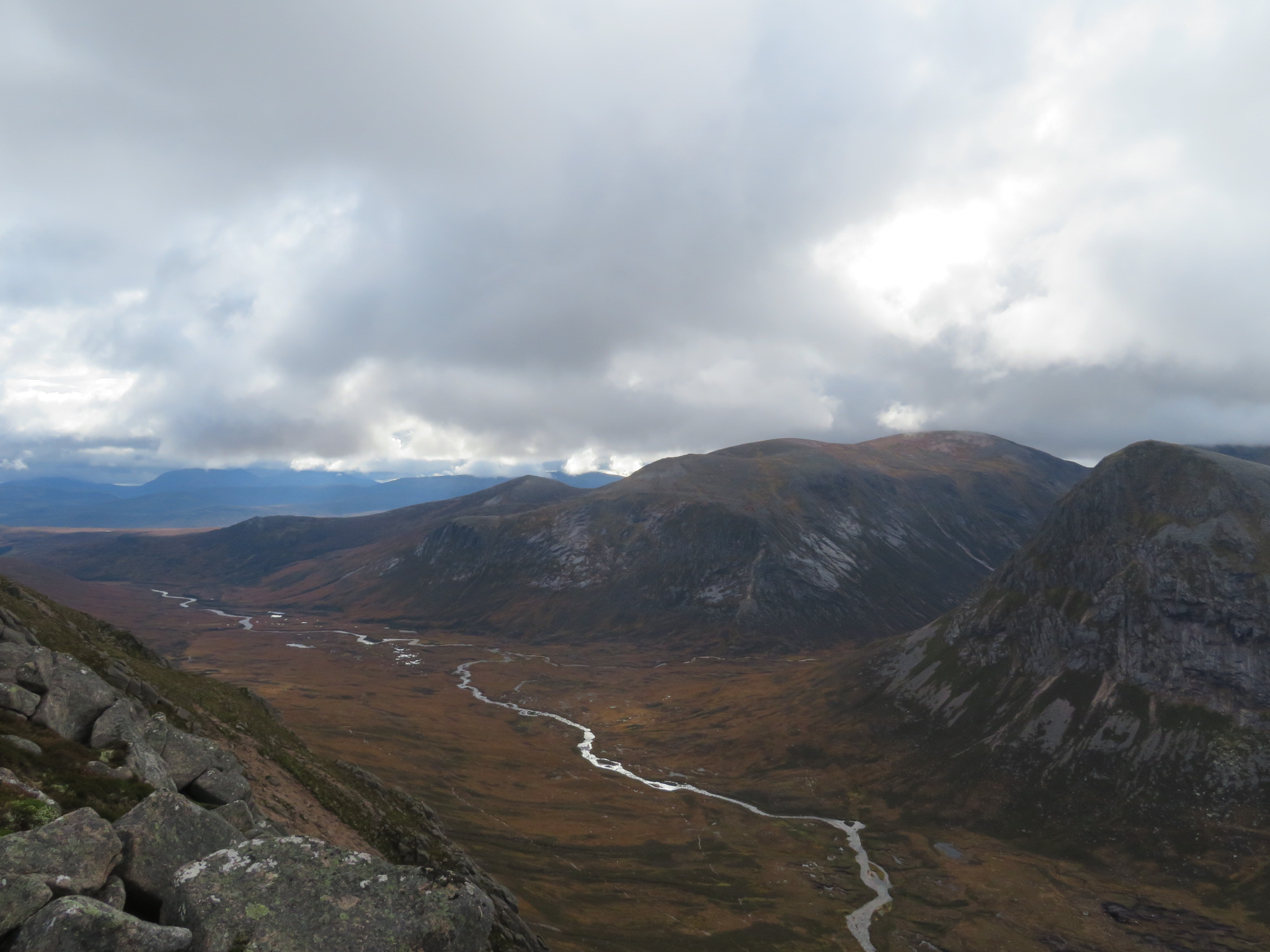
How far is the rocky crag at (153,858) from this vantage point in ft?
45.3

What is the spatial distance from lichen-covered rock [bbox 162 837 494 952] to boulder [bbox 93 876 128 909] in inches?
42.9

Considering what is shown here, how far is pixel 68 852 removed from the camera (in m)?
14.8

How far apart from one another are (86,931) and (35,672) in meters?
17.4

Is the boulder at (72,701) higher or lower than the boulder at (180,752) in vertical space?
higher

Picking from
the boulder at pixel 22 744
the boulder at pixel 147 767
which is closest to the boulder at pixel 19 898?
the boulder at pixel 22 744

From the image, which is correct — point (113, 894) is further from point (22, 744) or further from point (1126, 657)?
point (1126, 657)

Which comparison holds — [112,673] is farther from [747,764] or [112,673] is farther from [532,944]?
[747,764]

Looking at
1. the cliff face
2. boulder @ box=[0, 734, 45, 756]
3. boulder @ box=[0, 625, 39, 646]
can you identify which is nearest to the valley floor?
the cliff face

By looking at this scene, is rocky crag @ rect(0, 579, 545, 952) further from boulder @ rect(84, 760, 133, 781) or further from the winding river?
the winding river

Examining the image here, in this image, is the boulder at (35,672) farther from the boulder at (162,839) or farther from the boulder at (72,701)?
the boulder at (162,839)

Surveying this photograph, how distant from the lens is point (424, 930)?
18391 millimetres

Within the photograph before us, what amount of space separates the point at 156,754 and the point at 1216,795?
543 ft

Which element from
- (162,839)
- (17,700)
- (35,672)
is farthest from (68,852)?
(35,672)

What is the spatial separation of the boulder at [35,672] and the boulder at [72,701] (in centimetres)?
15
